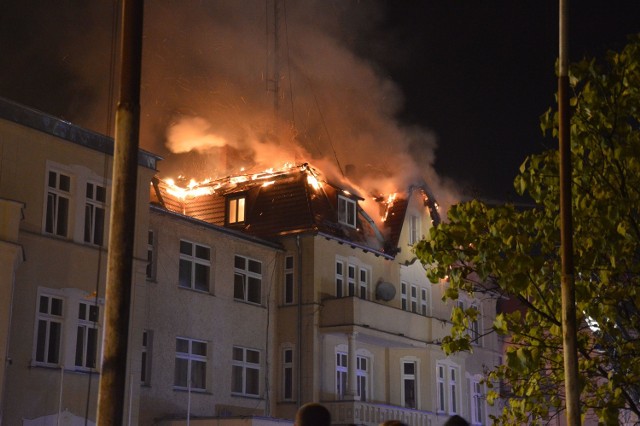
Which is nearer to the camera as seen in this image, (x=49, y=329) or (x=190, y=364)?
(x=49, y=329)

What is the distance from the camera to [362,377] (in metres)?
37.9

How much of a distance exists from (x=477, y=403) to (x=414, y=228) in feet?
30.1

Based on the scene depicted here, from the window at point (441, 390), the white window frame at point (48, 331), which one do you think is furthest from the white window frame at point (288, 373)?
the white window frame at point (48, 331)

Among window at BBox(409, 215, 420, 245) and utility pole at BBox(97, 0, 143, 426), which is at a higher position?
window at BBox(409, 215, 420, 245)

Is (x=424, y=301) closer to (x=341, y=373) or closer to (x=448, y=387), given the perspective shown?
(x=448, y=387)

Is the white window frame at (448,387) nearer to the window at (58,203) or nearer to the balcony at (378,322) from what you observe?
the balcony at (378,322)

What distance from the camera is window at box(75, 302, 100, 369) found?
26.2 meters

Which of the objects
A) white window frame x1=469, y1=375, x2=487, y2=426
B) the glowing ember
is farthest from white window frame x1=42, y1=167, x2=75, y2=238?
white window frame x1=469, y1=375, x2=487, y2=426

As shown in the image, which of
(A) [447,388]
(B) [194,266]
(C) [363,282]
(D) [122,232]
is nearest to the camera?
(D) [122,232]

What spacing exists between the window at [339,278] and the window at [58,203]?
1315cm

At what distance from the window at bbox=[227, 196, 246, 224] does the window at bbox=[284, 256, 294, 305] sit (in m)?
3.09

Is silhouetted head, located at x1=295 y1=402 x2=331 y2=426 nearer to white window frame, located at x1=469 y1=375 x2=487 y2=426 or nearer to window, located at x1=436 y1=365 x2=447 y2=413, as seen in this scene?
window, located at x1=436 y1=365 x2=447 y2=413

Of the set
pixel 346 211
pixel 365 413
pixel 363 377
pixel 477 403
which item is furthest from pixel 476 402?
pixel 346 211

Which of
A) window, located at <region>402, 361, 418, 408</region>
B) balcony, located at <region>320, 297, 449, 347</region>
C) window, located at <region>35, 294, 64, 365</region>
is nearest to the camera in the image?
window, located at <region>35, 294, 64, 365</region>
